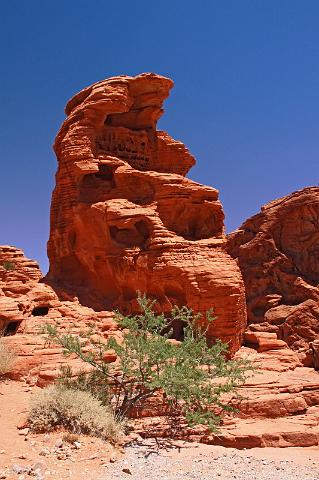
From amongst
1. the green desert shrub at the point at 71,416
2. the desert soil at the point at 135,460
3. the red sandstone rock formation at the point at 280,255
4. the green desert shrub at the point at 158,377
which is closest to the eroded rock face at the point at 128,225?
the green desert shrub at the point at 158,377

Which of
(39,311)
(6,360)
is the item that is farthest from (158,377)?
(39,311)

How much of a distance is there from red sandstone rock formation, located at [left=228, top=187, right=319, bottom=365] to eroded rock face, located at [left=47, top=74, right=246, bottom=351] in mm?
10192

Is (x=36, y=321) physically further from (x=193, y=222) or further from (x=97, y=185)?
(x=193, y=222)

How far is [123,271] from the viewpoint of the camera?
19.3 metres

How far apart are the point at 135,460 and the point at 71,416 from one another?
6.01ft

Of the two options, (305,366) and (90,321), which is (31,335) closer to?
(90,321)

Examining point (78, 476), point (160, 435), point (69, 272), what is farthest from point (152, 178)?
point (78, 476)

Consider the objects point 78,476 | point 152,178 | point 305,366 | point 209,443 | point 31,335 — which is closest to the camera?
point 78,476

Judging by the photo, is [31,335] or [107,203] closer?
[31,335]

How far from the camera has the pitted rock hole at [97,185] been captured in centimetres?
2048

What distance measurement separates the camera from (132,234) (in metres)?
19.9

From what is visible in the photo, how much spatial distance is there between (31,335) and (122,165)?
8.21 meters

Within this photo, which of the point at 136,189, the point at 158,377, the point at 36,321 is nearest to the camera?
the point at 158,377

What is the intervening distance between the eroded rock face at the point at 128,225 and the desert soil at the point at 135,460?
733 cm
